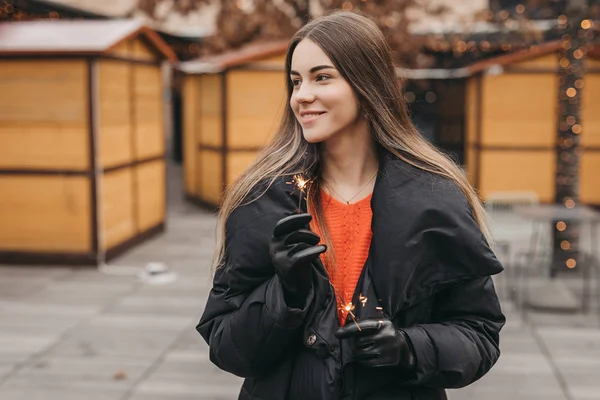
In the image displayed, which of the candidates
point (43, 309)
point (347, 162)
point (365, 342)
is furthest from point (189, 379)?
point (365, 342)

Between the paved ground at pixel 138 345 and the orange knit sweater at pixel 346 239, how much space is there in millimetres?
3259

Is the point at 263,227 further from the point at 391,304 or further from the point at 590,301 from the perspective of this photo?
the point at 590,301

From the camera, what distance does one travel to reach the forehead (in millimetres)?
2104

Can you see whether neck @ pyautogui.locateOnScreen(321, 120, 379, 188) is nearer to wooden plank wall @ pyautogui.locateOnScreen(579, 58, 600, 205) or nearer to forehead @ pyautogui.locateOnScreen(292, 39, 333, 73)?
forehead @ pyautogui.locateOnScreen(292, 39, 333, 73)

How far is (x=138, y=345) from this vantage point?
246 inches

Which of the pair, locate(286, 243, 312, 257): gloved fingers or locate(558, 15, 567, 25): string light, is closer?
locate(286, 243, 312, 257): gloved fingers

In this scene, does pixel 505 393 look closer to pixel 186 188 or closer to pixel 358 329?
pixel 358 329

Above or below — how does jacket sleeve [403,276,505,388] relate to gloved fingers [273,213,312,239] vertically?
below

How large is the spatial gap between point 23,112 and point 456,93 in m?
11.5

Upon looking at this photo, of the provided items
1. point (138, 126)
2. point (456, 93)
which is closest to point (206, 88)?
point (138, 126)

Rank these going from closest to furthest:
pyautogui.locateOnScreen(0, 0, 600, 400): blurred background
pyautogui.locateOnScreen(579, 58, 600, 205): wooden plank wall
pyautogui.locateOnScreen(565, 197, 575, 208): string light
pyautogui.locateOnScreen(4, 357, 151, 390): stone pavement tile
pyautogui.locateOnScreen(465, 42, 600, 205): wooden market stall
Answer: pyautogui.locateOnScreen(4, 357, 151, 390): stone pavement tile → pyautogui.locateOnScreen(0, 0, 600, 400): blurred background → pyautogui.locateOnScreen(565, 197, 575, 208): string light → pyautogui.locateOnScreen(465, 42, 600, 205): wooden market stall → pyautogui.locateOnScreen(579, 58, 600, 205): wooden plank wall

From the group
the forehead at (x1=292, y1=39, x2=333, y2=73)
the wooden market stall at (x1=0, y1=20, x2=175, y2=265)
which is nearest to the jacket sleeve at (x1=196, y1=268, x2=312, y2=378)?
the forehead at (x1=292, y1=39, x2=333, y2=73)

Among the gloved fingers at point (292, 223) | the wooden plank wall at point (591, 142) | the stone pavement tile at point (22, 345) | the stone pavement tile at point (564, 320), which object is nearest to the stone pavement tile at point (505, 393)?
the stone pavement tile at point (564, 320)

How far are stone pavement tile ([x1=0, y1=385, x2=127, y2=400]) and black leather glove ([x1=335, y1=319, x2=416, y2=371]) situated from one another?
141 inches
